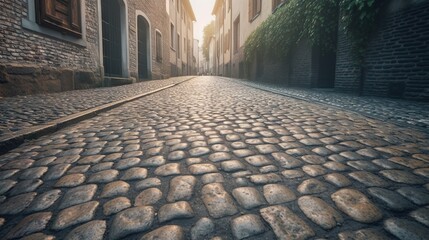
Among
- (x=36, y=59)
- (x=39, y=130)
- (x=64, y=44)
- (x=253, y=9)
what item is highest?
(x=253, y=9)

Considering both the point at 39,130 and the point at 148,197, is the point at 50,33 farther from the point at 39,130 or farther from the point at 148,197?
the point at 148,197

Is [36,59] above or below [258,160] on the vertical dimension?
above

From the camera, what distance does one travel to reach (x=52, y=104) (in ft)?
14.0

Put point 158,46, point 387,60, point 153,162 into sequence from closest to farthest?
point 153,162 → point 387,60 → point 158,46

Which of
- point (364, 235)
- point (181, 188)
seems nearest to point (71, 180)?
point (181, 188)

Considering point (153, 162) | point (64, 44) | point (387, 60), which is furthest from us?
point (64, 44)

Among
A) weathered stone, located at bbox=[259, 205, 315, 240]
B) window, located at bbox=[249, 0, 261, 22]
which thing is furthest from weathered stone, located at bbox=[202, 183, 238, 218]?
window, located at bbox=[249, 0, 261, 22]

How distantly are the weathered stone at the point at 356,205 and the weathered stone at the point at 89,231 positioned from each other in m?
1.21

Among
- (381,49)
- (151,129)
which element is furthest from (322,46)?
(151,129)

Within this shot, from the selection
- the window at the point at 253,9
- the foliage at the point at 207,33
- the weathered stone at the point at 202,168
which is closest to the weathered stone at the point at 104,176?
the weathered stone at the point at 202,168

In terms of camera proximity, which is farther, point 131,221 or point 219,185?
point 219,185

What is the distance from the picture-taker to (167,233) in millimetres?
1103

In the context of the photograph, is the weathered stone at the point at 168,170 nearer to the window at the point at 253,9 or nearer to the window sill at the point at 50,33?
the window sill at the point at 50,33

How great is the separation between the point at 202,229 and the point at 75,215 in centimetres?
68
